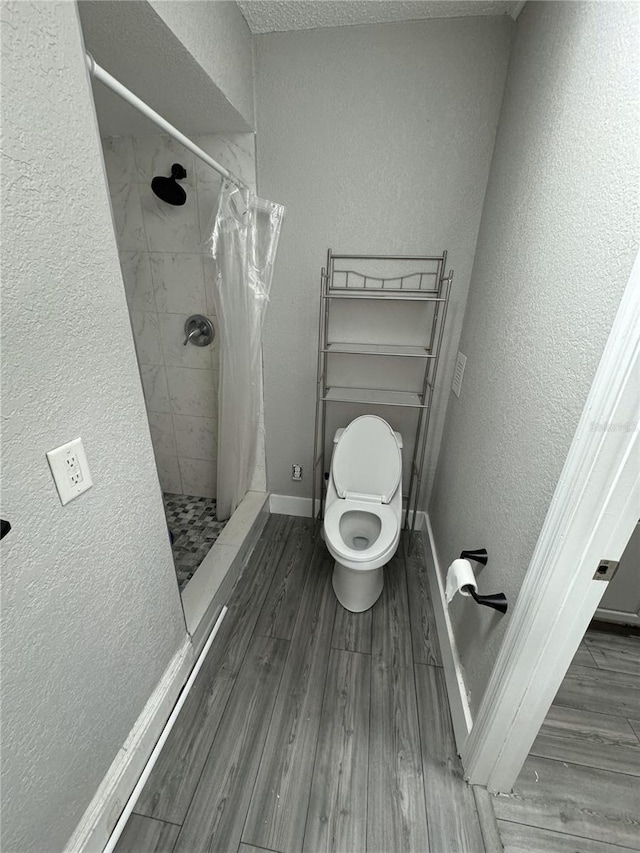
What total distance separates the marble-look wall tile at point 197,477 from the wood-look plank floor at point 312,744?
791 millimetres

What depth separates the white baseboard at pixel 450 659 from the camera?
1.19 m

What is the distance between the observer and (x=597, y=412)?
67 cm

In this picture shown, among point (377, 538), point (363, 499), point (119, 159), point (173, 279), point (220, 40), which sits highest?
point (220, 40)

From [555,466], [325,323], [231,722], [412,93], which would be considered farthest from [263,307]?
[231,722]

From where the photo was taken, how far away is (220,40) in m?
1.22

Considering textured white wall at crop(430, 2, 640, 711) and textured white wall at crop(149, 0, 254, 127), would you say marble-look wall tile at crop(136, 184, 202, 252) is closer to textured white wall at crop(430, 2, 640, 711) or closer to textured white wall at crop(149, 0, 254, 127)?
textured white wall at crop(149, 0, 254, 127)

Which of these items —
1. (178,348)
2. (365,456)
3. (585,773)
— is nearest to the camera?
(585,773)

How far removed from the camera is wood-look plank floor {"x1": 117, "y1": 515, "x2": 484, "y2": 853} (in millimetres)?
1014

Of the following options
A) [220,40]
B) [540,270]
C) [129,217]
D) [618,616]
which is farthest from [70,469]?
[618,616]

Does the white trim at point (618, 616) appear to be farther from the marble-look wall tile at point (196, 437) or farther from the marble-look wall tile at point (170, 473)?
the marble-look wall tile at point (170, 473)

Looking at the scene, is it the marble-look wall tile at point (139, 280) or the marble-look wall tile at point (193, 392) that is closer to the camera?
the marble-look wall tile at point (139, 280)

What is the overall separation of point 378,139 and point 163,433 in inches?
75.8

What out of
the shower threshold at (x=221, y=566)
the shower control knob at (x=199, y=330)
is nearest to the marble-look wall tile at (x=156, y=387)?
the shower control knob at (x=199, y=330)

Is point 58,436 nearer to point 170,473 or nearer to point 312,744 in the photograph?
point 312,744
